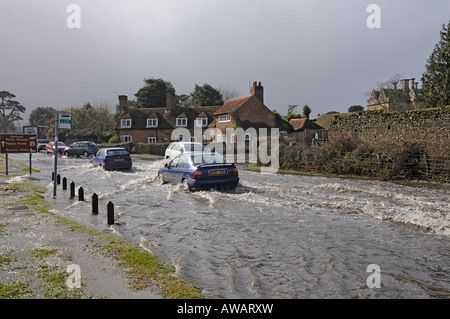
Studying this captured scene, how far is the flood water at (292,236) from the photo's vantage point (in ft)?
17.5

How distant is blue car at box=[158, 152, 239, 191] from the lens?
13.3 meters

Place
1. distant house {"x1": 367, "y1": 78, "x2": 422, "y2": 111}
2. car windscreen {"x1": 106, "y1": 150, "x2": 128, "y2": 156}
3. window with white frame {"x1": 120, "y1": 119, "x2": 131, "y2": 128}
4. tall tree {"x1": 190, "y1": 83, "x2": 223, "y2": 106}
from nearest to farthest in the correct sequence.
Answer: car windscreen {"x1": 106, "y1": 150, "x2": 128, "y2": 156}, distant house {"x1": 367, "y1": 78, "x2": 422, "y2": 111}, window with white frame {"x1": 120, "y1": 119, "x2": 131, "y2": 128}, tall tree {"x1": 190, "y1": 83, "x2": 223, "y2": 106}

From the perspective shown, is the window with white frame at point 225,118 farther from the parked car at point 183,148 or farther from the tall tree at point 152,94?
the tall tree at point 152,94

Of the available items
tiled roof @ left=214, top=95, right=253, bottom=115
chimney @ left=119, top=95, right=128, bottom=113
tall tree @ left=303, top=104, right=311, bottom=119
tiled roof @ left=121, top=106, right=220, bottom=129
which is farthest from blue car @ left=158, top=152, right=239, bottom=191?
tall tree @ left=303, top=104, right=311, bottom=119

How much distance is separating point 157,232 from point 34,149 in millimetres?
16588

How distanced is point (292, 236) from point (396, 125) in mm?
21344

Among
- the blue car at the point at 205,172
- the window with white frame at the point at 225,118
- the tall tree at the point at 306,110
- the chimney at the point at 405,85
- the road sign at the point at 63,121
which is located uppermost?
the chimney at the point at 405,85

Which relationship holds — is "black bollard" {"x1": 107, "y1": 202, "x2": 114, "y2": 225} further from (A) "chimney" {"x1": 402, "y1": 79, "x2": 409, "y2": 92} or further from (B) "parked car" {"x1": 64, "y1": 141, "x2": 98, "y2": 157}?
(A) "chimney" {"x1": 402, "y1": 79, "x2": 409, "y2": 92}

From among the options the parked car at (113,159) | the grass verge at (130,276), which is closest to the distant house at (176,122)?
the parked car at (113,159)

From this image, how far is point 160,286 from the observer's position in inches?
194

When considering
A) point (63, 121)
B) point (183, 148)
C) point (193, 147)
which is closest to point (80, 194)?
point (63, 121)

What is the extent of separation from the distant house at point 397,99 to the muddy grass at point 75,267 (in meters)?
41.5

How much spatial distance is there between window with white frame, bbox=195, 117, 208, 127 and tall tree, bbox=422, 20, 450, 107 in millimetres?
31998
